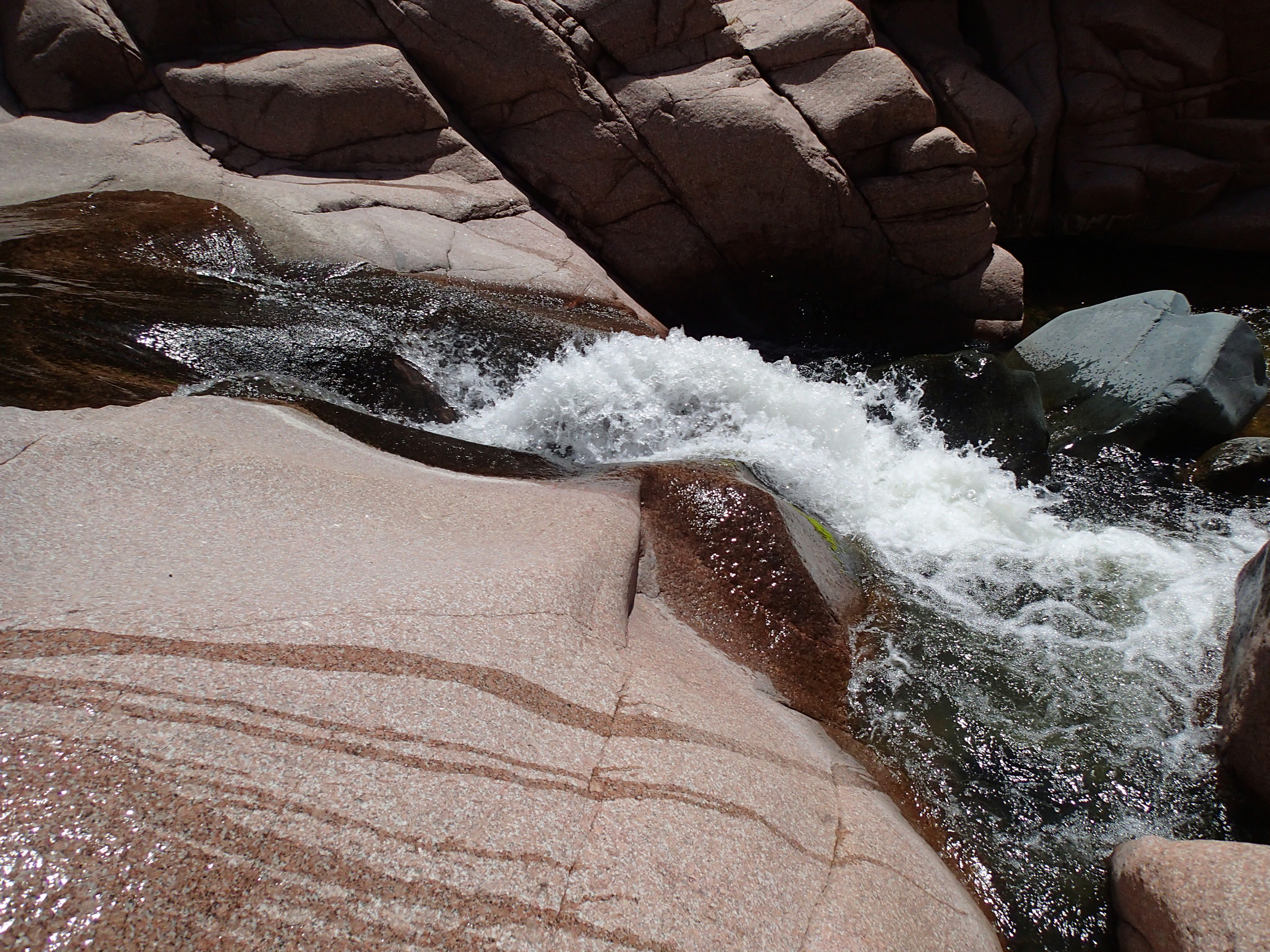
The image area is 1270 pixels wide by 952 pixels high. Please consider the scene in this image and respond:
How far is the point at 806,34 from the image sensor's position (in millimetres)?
7977

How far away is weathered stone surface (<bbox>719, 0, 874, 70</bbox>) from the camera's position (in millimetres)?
7934

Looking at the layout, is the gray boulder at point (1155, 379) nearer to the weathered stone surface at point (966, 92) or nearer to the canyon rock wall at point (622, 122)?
the canyon rock wall at point (622, 122)

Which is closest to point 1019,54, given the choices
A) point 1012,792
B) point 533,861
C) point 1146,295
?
point 1146,295

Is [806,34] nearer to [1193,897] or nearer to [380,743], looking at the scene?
[1193,897]

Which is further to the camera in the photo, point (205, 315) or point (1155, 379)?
point (1155, 379)

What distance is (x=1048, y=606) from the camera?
14.4ft

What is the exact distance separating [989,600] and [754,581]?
4.91 ft

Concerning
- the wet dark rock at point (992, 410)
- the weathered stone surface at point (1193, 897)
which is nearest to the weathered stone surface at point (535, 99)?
the wet dark rock at point (992, 410)

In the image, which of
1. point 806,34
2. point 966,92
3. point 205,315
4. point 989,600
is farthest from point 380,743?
point 966,92

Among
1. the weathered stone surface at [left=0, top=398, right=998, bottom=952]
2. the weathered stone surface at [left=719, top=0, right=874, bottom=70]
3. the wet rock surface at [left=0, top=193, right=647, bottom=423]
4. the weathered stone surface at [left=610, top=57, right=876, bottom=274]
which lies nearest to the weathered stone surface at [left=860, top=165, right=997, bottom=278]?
the weathered stone surface at [left=610, top=57, right=876, bottom=274]

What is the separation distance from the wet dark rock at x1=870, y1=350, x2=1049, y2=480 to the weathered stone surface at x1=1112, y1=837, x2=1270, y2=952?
3437 millimetres

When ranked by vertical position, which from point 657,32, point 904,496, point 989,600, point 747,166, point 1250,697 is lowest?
point 904,496

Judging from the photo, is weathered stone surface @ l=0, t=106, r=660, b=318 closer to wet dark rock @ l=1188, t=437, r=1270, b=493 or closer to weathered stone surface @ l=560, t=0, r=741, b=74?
weathered stone surface @ l=560, t=0, r=741, b=74

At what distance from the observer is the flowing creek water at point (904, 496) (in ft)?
10.9
